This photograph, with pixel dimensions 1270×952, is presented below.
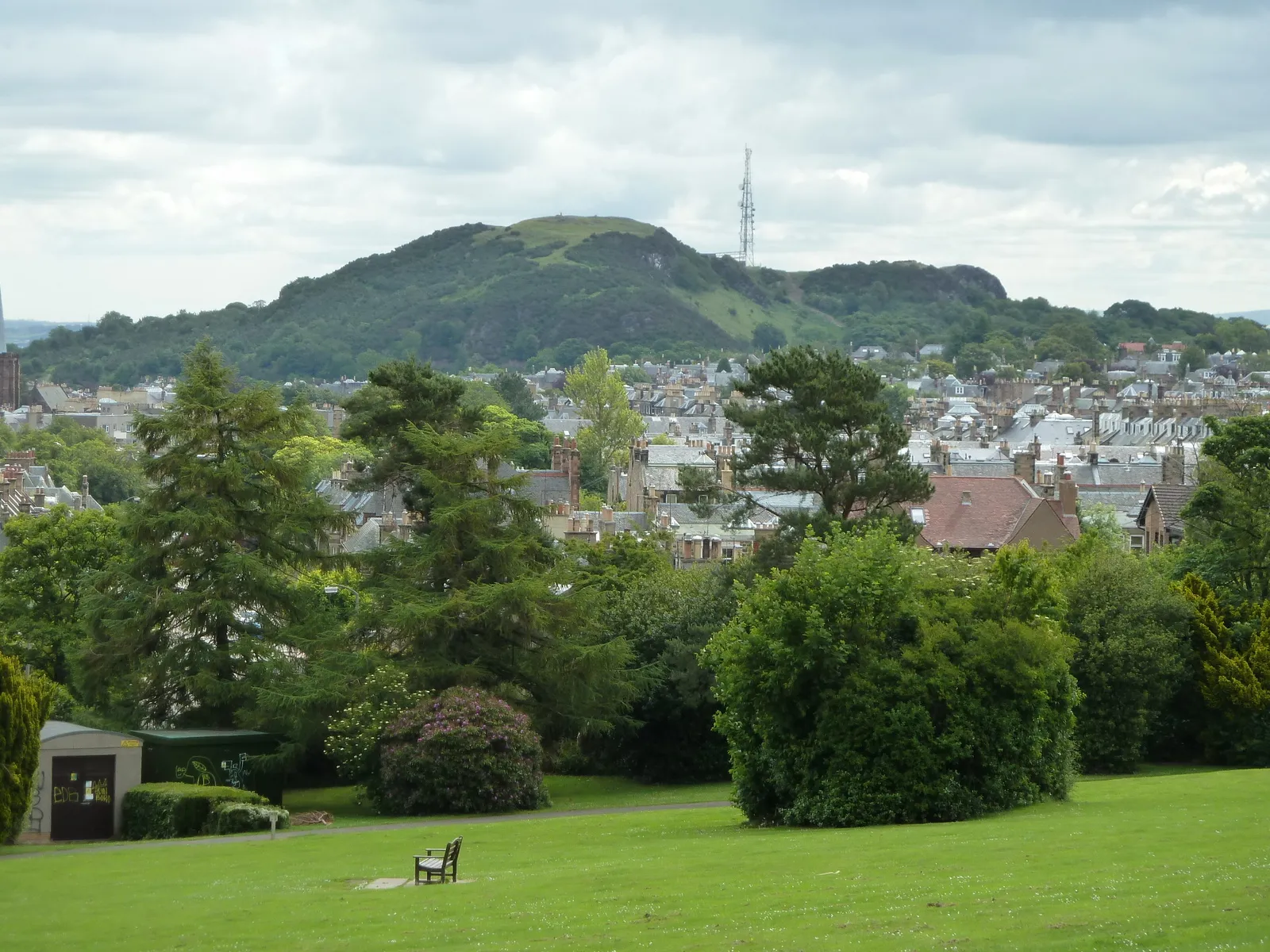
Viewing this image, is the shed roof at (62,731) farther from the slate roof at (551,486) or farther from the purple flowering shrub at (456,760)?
the slate roof at (551,486)

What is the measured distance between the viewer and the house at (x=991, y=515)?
6725 cm

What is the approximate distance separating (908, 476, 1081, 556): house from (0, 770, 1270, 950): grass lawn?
36256mm

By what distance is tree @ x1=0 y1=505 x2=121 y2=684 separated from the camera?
50.3 m

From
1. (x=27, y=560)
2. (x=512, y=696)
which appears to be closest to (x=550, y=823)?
(x=512, y=696)

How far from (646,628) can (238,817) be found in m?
14.4

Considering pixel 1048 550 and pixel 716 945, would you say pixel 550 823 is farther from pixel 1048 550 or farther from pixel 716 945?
pixel 1048 550

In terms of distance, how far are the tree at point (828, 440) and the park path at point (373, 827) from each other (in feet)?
39.9

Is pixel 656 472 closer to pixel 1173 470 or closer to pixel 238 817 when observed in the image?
pixel 1173 470

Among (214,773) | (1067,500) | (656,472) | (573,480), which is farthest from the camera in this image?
(656,472)

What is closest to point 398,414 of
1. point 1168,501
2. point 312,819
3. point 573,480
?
point 312,819

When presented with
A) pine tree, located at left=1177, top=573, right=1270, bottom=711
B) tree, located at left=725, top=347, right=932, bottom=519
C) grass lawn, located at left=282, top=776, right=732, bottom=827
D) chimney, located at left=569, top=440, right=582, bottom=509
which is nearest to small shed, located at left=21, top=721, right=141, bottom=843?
grass lawn, located at left=282, top=776, right=732, bottom=827

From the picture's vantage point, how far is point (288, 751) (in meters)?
39.3

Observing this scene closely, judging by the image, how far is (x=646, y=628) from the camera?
46.3 m

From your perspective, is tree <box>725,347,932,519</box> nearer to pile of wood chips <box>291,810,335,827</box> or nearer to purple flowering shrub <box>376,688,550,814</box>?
purple flowering shrub <box>376,688,550,814</box>
